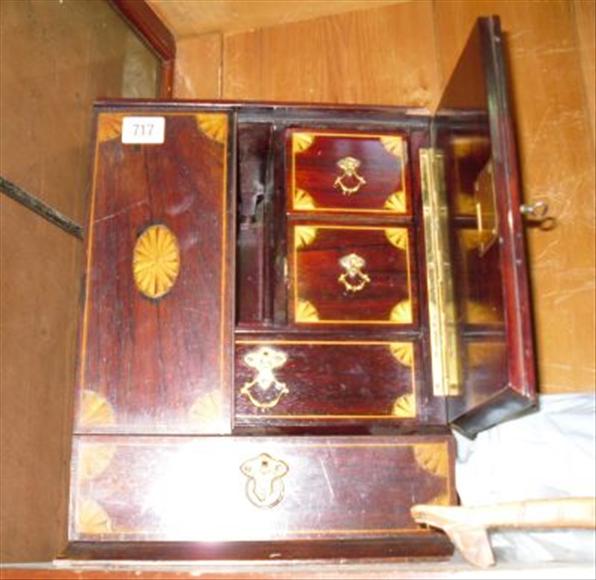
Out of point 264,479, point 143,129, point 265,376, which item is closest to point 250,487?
point 264,479

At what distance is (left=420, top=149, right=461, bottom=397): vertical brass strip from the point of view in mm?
1066

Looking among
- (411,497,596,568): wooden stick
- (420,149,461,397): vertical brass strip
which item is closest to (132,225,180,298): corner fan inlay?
(420,149,461,397): vertical brass strip

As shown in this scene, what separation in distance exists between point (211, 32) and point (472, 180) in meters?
0.99

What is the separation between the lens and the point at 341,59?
5.48 feet

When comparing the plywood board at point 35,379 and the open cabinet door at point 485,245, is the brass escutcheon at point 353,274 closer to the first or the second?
the open cabinet door at point 485,245

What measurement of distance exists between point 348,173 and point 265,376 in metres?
0.36

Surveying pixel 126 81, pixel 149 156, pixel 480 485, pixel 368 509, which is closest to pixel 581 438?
pixel 480 485

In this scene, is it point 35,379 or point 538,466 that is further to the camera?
point 35,379

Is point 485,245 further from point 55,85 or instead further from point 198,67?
point 198,67

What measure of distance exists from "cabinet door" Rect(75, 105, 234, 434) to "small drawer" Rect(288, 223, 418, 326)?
11 cm

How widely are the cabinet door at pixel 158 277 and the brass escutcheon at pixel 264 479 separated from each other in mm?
69

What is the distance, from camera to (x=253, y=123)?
1.21 m

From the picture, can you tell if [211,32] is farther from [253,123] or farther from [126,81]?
[253,123]

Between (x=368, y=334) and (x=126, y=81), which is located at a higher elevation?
(x=126, y=81)
